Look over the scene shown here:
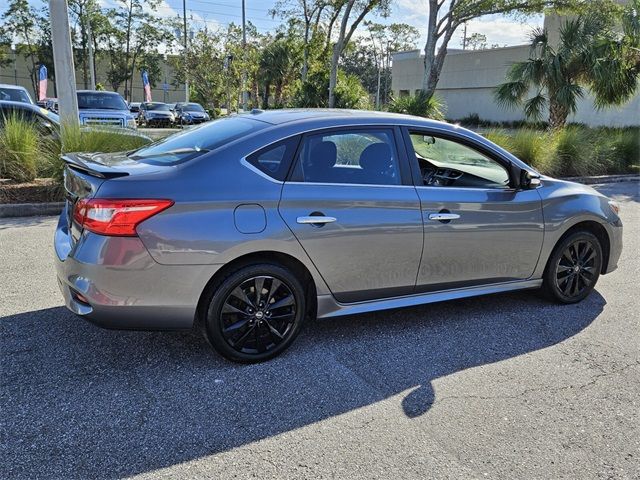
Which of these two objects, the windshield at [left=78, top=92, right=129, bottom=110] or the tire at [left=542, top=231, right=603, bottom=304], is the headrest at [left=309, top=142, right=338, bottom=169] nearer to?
the tire at [left=542, top=231, right=603, bottom=304]

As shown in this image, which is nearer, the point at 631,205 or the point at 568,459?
the point at 568,459

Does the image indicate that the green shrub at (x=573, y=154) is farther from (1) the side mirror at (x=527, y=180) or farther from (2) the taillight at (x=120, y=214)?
(2) the taillight at (x=120, y=214)

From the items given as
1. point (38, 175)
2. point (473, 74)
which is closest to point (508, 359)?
point (38, 175)

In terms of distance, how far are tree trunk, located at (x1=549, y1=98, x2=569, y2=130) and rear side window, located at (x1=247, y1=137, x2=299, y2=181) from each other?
1475 centimetres

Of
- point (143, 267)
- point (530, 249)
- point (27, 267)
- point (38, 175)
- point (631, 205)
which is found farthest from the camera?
point (631, 205)

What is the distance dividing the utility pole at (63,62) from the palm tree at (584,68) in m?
12.9

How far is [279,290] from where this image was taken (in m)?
3.54

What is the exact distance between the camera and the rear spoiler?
320 cm

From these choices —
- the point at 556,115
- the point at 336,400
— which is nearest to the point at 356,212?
the point at 336,400

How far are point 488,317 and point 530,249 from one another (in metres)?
0.68

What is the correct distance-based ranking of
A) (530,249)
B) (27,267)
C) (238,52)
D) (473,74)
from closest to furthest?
(530,249)
(27,267)
(238,52)
(473,74)

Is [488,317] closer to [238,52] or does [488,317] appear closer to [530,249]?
[530,249]

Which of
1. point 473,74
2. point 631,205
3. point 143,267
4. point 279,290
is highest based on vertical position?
point 473,74

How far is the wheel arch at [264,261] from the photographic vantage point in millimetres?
3350
